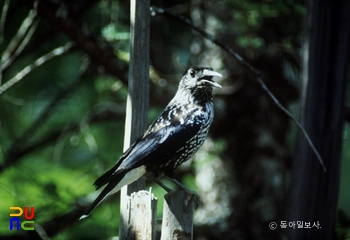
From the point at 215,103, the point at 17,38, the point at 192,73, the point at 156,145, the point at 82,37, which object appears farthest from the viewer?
the point at 215,103

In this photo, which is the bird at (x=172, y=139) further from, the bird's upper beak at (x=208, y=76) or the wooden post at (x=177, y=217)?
the wooden post at (x=177, y=217)

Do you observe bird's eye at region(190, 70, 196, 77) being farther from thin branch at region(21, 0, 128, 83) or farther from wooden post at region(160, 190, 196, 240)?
thin branch at region(21, 0, 128, 83)

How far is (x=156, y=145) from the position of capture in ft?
9.27

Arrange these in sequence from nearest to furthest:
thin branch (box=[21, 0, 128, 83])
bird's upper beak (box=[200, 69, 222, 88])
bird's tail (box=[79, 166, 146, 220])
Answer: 1. bird's tail (box=[79, 166, 146, 220])
2. bird's upper beak (box=[200, 69, 222, 88])
3. thin branch (box=[21, 0, 128, 83])

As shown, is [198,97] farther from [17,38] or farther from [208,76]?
[17,38]

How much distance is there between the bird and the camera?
8.71 ft

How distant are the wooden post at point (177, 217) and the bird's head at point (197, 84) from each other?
825mm

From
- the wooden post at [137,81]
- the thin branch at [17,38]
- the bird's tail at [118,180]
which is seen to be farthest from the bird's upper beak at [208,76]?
the thin branch at [17,38]

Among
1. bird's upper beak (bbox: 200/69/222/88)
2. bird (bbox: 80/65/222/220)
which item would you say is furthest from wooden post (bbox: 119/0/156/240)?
bird's upper beak (bbox: 200/69/222/88)

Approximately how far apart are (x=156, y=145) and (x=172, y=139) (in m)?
0.13

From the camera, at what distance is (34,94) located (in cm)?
511

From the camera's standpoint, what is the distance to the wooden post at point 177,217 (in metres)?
2.48

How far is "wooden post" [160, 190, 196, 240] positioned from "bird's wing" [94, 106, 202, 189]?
0.29m

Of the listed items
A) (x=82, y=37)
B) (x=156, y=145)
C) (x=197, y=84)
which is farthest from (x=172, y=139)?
(x=82, y=37)
